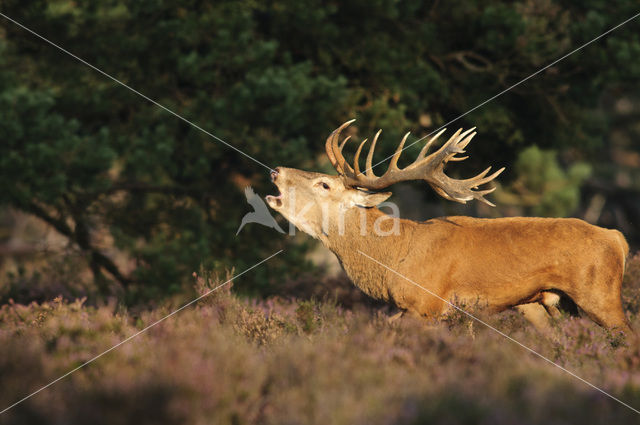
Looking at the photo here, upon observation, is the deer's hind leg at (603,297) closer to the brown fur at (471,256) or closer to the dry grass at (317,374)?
the brown fur at (471,256)

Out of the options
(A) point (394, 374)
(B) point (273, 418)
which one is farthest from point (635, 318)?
(B) point (273, 418)

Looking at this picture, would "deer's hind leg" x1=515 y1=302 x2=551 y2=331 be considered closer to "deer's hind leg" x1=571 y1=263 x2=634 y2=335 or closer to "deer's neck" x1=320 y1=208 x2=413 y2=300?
"deer's hind leg" x1=571 y1=263 x2=634 y2=335

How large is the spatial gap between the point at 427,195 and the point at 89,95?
6.69 meters

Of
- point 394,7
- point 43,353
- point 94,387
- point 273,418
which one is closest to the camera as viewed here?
point 273,418

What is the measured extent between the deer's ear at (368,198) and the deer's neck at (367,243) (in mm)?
86

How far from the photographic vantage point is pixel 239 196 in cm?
1135

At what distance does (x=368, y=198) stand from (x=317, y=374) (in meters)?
3.18

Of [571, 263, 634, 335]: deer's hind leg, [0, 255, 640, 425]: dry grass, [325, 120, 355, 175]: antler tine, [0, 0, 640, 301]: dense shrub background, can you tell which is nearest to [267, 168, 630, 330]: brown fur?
[571, 263, 634, 335]: deer's hind leg

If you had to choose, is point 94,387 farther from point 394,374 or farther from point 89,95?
point 89,95

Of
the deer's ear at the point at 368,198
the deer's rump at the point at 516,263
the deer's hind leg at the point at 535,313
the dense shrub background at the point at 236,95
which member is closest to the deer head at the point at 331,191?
the deer's ear at the point at 368,198

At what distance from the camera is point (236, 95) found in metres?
10.3

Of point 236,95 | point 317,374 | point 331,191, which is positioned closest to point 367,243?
point 331,191

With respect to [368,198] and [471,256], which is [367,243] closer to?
[368,198]

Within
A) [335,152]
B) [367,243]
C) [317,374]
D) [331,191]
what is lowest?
[367,243]
